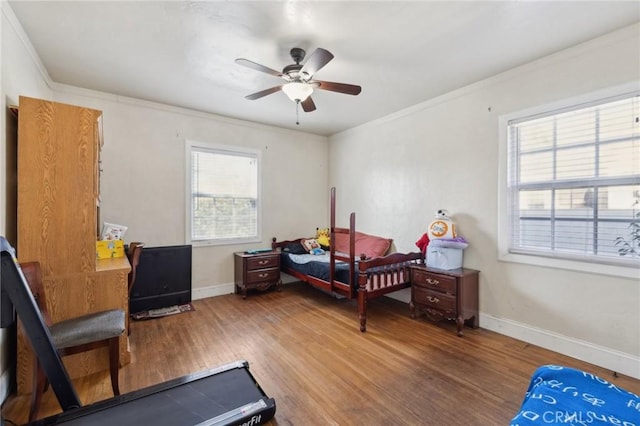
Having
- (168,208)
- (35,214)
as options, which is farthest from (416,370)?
(168,208)

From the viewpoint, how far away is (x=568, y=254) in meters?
2.54

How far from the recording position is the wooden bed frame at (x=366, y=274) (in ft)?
10.1

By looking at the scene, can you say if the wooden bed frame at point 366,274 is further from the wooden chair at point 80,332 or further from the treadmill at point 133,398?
the wooden chair at point 80,332

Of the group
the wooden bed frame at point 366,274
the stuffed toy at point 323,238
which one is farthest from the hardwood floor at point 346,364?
the stuffed toy at point 323,238

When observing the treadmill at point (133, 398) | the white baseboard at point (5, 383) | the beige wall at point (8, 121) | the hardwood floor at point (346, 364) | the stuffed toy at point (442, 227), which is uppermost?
the beige wall at point (8, 121)

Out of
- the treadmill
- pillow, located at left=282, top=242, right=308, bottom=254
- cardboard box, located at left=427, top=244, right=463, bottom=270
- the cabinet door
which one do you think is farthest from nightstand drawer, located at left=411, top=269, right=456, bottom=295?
the cabinet door

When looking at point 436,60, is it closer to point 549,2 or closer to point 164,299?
point 549,2

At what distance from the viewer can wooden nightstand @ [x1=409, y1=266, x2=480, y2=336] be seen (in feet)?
9.52

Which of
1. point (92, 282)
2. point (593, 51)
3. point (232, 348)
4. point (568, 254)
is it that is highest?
point (593, 51)

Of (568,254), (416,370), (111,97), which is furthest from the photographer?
(111,97)

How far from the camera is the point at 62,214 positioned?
2.18 meters

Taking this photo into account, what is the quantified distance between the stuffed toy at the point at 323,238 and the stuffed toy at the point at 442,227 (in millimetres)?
1980

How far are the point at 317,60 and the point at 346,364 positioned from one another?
247cm

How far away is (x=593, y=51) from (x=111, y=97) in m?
5.03
